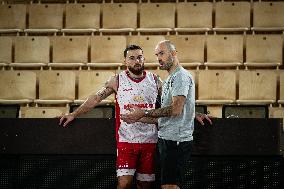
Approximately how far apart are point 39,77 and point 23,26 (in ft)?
2.26

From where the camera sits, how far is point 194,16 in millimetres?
4852

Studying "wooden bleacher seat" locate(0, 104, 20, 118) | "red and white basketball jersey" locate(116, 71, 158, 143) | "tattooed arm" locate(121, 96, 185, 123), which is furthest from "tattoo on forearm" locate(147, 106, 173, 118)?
"wooden bleacher seat" locate(0, 104, 20, 118)

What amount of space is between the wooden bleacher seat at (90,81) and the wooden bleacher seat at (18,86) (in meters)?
0.51

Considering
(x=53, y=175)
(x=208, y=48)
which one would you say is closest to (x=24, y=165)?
(x=53, y=175)

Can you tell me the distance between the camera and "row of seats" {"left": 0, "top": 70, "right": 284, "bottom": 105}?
14.9 feet

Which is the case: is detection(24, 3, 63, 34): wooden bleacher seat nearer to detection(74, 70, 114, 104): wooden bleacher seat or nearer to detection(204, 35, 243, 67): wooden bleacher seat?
detection(74, 70, 114, 104): wooden bleacher seat

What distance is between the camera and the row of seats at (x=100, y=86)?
179 inches

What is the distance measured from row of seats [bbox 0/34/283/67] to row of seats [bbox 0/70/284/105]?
0.14 metres

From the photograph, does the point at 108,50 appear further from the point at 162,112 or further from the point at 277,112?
the point at 162,112

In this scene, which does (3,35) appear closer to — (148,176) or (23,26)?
(23,26)

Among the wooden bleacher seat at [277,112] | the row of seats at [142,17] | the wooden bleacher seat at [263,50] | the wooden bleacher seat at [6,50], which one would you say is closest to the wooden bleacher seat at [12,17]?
the row of seats at [142,17]

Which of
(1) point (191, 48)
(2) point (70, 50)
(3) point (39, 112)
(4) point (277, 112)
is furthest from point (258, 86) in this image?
(3) point (39, 112)

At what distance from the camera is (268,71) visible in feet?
14.9

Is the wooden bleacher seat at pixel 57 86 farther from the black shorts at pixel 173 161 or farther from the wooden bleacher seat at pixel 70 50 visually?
the black shorts at pixel 173 161
